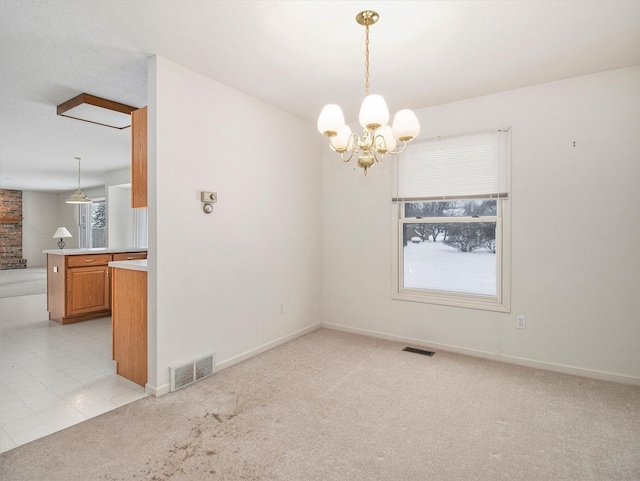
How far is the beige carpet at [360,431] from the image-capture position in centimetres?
186

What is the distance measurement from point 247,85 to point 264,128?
1.70ft

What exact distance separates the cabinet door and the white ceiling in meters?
2.14

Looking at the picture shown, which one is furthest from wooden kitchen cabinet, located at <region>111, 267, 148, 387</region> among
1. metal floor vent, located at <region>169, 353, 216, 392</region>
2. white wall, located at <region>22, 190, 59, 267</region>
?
white wall, located at <region>22, 190, 59, 267</region>

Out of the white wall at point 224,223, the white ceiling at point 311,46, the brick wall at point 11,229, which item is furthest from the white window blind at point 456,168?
the brick wall at point 11,229

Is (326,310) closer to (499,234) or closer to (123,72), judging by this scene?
(499,234)

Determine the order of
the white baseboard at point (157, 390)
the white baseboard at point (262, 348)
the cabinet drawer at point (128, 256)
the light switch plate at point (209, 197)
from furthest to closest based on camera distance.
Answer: the cabinet drawer at point (128, 256) < the white baseboard at point (262, 348) < the light switch plate at point (209, 197) < the white baseboard at point (157, 390)

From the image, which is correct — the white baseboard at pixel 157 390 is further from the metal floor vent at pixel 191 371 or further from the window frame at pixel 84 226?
the window frame at pixel 84 226

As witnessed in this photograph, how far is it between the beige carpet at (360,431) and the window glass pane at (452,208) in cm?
149

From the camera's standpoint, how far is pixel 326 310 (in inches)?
178

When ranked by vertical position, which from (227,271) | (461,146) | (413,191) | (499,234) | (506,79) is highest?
(506,79)

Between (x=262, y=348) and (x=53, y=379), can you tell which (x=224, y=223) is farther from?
(x=53, y=379)

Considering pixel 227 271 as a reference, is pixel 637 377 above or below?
below

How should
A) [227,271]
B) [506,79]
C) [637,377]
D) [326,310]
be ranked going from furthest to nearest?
[326,310] < [227,271] < [506,79] < [637,377]

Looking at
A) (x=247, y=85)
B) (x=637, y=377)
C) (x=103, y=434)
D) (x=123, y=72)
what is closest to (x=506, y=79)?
(x=247, y=85)
